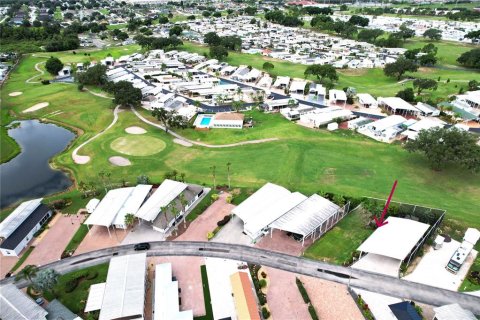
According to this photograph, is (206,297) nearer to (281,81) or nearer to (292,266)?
(292,266)

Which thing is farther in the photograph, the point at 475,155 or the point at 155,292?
the point at 475,155

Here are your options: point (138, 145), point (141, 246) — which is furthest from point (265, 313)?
point (138, 145)

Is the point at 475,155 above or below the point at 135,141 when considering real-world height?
above

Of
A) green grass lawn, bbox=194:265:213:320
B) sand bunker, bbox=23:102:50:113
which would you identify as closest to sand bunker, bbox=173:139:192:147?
green grass lawn, bbox=194:265:213:320

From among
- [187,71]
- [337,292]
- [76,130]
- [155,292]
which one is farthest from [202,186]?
[187,71]

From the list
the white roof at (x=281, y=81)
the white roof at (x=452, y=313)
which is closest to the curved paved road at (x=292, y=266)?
the white roof at (x=452, y=313)

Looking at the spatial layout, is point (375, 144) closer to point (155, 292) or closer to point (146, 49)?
point (155, 292)

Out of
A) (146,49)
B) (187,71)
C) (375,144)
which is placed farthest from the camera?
(146,49)
